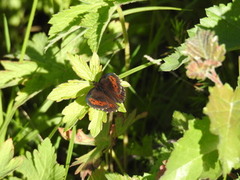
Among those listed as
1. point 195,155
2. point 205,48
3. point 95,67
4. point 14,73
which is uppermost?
point 205,48

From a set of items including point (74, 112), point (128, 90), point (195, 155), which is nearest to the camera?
point (195, 155)

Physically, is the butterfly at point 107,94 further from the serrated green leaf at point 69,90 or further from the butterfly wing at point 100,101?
the serrated green leaf at point 69,90

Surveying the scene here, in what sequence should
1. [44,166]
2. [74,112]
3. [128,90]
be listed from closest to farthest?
[74,112] < [44,166] < [128,90]

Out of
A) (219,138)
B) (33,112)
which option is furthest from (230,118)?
(33,112)

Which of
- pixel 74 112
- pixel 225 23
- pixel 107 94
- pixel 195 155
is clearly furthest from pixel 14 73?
pixel 195 155

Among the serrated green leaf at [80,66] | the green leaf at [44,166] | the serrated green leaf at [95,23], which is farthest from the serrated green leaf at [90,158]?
the serrated green leaf at [95,23]

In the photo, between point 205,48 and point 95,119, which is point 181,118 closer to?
point 95,119

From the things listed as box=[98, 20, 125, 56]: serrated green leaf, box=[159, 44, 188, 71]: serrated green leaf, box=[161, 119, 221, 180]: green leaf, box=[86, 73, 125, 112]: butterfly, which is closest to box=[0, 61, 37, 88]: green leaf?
box=[98, 20, 125, 56]: serrated green leaf

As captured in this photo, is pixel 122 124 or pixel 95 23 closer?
pixel 95 23
